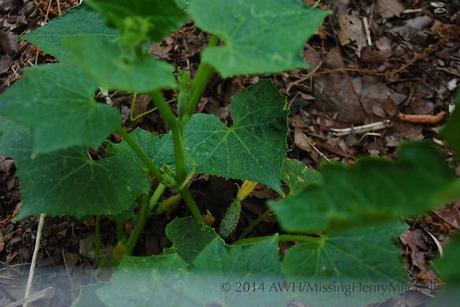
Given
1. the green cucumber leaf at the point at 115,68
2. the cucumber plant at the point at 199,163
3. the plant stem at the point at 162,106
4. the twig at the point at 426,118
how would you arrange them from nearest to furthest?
1. the cucumber plant at the point at 199,163
2. the green cucumber leaf at the point at 115,68
3. the plant stem at the point at 162,106
4. the twig at the point at 426,118

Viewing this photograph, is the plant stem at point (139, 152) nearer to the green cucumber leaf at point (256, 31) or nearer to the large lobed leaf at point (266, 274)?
the large lobed leaf at point (266, 274)

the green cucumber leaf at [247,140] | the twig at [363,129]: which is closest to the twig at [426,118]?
the twig at [363,129]

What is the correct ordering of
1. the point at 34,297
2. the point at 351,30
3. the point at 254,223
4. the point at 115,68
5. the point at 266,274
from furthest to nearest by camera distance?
1. the point at 351,30
2. the point at 254,223
3. the point at 34,297
4. the point at 266,274
5. the point at 115,68

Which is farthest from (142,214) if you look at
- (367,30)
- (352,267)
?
(367,30)

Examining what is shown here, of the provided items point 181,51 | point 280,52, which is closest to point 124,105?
point 181,51

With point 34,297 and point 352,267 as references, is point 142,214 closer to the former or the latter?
point 34,297

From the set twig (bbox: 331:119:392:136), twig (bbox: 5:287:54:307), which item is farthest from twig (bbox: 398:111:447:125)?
twig (bbox: 5:287:54:307)

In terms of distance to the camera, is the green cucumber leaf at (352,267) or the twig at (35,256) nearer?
the green cucumber leaf at (352,267)
